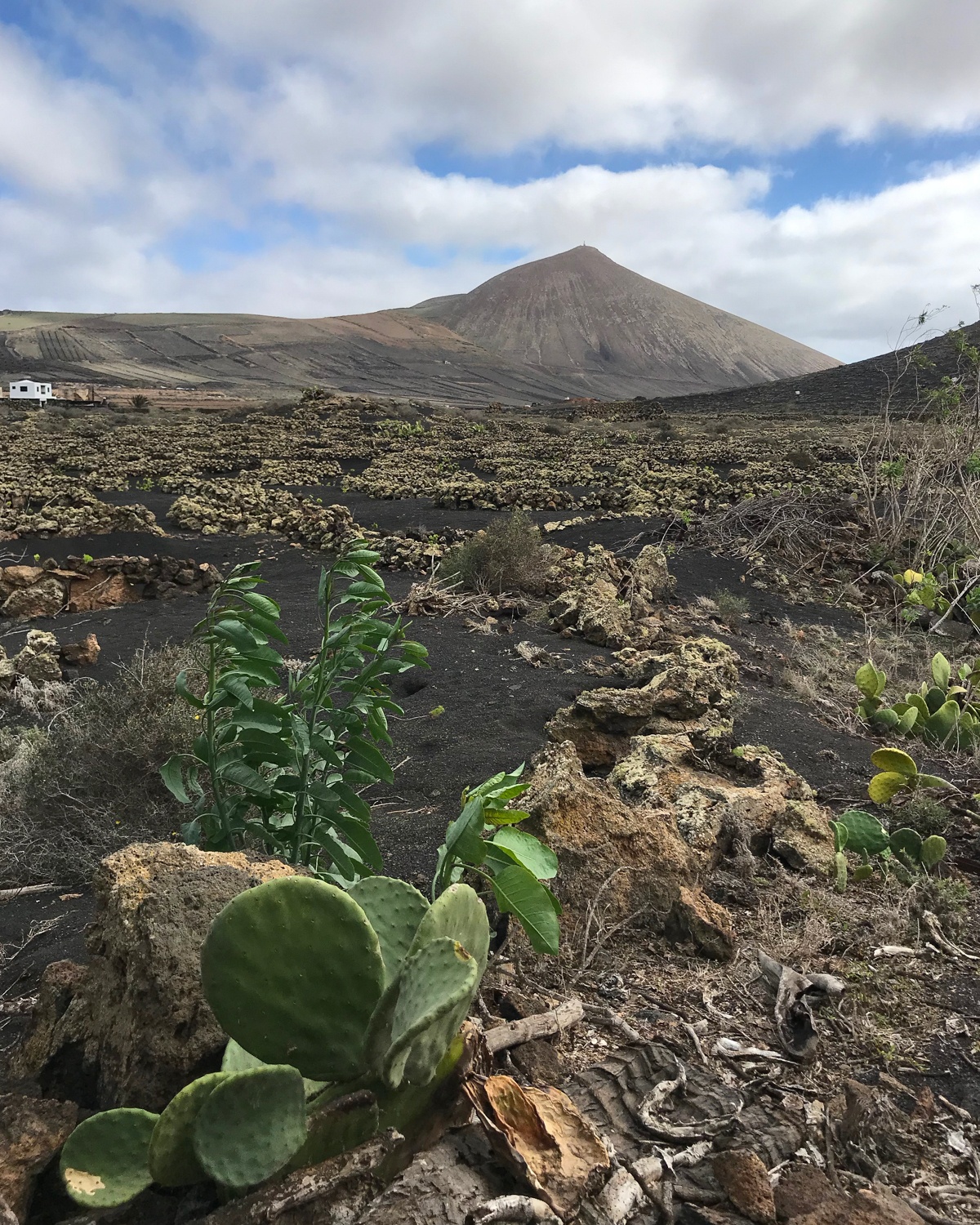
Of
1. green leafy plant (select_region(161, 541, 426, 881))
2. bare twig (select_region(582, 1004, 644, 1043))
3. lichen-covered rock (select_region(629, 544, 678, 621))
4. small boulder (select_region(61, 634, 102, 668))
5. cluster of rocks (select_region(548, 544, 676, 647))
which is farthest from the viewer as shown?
lichen-covered rock (select_region(629, 544, 678, 621))

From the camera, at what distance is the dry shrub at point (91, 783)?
321 centimetres

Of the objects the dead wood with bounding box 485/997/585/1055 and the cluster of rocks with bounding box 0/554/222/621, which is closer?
the dead wood with bounding box 485/997/585/1055

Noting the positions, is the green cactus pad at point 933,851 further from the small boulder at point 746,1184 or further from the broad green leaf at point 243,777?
the broad green leaf at point 243,777

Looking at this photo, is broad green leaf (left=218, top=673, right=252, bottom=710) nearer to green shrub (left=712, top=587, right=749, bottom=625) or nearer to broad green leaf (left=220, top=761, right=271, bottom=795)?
broad green leaf (left=220, top=761, right=271, bottom=795)

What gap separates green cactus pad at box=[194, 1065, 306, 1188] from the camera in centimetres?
121

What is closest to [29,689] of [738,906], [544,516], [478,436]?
[738,906]

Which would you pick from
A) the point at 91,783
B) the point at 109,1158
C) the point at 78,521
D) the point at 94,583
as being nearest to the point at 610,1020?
the point at 109,1158

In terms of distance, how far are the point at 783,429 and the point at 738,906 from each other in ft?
101

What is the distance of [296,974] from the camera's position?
4.41ft

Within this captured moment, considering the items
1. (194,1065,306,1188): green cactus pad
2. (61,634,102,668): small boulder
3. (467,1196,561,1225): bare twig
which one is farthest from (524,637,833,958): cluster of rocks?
(61,634,102,668): small boulder

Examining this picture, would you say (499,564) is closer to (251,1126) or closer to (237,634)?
(237,634)

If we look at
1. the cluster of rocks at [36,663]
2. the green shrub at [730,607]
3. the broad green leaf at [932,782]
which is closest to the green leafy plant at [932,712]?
the broad green leaf at [932,782]

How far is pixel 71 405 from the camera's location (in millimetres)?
40719

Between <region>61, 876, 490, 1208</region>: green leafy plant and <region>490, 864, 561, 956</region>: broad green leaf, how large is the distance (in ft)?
1.35
